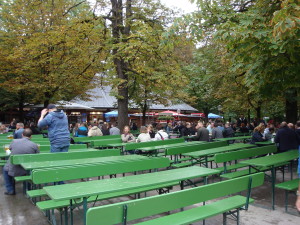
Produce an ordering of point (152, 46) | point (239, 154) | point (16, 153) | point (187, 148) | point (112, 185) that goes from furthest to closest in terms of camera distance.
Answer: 1. point (152, 46)
2. point (187, 148)
3. point (239, 154)
4. point (16, 153)
5. point (112, 185)

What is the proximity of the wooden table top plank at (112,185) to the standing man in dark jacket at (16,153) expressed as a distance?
2699 mm

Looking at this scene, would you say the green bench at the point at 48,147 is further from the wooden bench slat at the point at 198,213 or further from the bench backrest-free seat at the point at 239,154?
the wooden bench slat at the point at 198,213

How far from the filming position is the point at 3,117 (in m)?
27.8

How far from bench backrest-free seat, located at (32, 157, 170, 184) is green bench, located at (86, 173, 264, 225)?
180 centimetres

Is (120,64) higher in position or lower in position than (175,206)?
higher

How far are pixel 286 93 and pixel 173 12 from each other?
6971 millimetres

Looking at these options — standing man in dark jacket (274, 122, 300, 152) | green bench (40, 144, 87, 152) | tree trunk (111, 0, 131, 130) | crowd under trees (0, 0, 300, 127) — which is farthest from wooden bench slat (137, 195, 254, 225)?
tree trunk (111, 0, 131, 130)

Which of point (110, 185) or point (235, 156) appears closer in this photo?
point (110, 185)

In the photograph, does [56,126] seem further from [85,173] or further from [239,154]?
[239,154]

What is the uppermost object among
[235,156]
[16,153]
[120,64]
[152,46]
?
[152,46]

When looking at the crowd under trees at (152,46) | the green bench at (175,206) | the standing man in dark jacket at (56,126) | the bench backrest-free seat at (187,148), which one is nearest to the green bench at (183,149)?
the bench backrest-free seat at (187,148)

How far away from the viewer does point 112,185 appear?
3.95 meters

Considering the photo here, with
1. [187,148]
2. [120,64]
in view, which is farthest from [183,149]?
[120,64]

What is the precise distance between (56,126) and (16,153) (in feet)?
3.40
